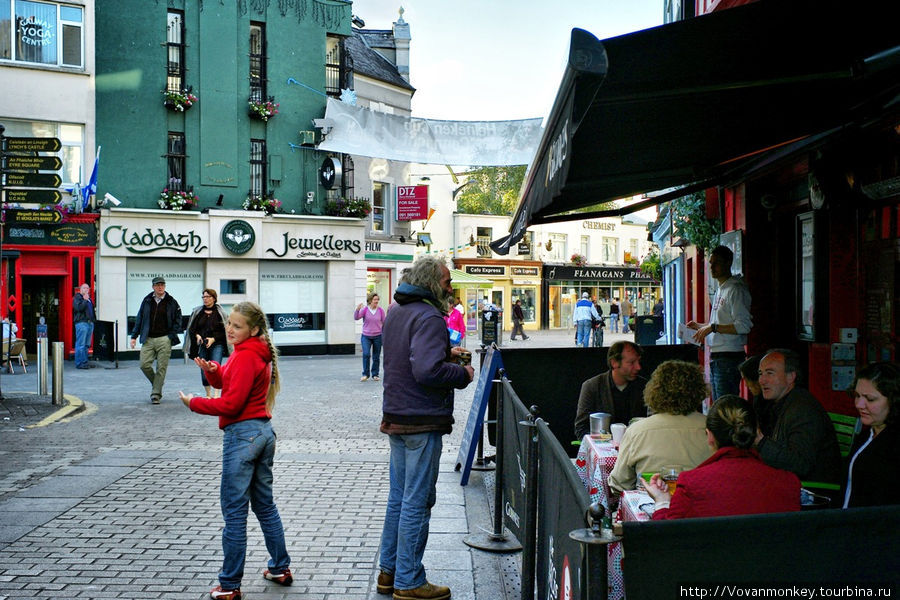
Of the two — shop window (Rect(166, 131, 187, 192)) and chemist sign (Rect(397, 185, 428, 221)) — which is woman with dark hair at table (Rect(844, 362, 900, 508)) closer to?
shop window (Rect(166, 131, 187, 192))

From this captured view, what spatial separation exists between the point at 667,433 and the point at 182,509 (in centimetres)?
422

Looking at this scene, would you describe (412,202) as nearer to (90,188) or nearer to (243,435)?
(90,188)

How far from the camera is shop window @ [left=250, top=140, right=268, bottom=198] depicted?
28.2m

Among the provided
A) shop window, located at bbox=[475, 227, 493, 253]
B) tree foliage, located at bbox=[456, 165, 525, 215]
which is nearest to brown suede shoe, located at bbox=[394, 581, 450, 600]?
shop window, located at bbox=[475, 227, 493, 253]

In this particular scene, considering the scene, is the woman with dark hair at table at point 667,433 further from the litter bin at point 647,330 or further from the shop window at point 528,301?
the shop window at point 528,301

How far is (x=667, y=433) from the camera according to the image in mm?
4535

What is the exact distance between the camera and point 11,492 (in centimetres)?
757

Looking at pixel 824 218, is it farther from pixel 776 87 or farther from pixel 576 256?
pixel 576 256

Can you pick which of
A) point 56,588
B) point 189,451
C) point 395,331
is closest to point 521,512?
point 395,331

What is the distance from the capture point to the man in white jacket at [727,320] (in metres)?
7.82

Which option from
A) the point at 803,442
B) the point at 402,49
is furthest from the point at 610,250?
the point at 803,442

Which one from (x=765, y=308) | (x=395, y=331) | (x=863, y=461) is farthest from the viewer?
(x=765, y=308)

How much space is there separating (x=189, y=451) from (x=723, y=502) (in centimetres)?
756

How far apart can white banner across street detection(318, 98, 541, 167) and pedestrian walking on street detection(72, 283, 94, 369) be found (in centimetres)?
1202
